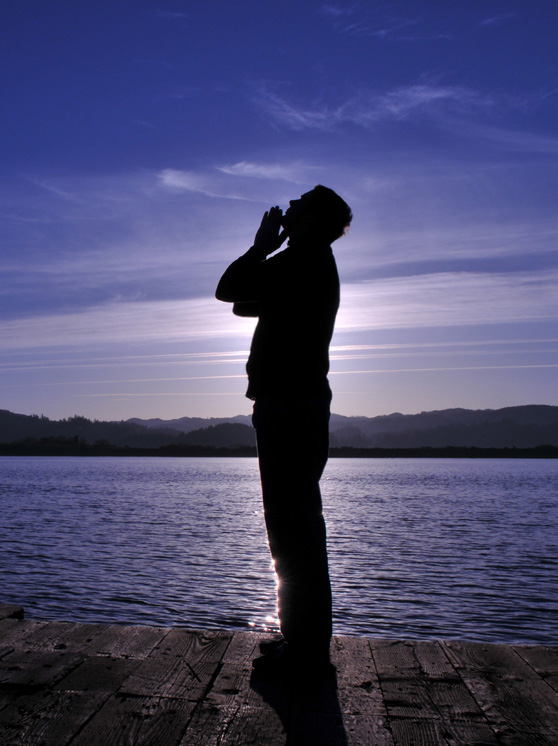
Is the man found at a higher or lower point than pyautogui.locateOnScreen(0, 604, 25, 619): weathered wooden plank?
higher

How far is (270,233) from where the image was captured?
357 cm

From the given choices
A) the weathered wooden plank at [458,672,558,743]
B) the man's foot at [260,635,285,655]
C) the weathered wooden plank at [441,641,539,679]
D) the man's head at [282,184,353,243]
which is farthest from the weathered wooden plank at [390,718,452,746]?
the man's head at [282,184,353,243]

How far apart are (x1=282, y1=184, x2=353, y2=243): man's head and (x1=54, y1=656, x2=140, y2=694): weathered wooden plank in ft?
7.96

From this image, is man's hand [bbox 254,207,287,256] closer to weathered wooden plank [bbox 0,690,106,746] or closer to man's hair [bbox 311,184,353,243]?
man's hair [bbox 311,184,353,243]

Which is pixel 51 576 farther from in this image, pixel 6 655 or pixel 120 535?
pixel 6 655

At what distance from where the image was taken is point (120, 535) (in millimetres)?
22297

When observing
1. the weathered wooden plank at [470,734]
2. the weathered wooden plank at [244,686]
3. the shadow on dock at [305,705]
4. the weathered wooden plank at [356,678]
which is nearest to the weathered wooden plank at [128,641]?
the weathered wooden plank at [244,686]

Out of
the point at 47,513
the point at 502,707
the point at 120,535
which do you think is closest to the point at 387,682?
the point at 502,707

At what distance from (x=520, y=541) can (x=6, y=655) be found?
22.0m

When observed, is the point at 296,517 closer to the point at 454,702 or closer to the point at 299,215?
the point at 454,702

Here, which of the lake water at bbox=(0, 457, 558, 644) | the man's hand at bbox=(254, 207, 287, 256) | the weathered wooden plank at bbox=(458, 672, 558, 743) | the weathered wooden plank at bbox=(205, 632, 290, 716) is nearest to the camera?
the weathered wooden plank at bbox=(458, 672, 558, 743)

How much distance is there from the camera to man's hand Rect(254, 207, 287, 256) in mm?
3537

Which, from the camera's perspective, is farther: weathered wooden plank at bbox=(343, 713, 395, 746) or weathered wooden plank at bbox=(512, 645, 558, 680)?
weathered wooden plank at bbox=(512, 645, 558, 680)

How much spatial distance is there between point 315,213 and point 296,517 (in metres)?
1.67
